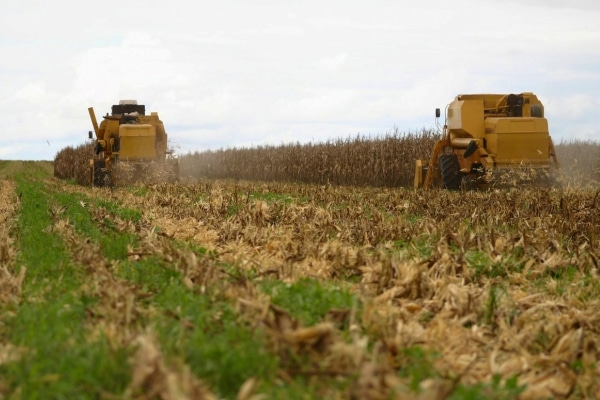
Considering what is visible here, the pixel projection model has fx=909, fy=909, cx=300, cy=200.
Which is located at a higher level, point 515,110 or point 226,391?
point 515,110

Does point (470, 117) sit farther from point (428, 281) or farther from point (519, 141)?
point (428, 281)

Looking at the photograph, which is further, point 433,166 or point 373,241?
point 433,166

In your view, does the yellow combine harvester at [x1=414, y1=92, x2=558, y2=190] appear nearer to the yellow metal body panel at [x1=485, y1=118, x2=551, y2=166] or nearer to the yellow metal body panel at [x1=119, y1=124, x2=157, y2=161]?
the yellow metal body panel at [x1=485, y1=118, x2=551, y2=166]

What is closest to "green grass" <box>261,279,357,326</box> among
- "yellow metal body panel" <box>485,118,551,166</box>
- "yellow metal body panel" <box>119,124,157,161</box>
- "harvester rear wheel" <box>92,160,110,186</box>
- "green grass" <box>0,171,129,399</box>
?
"green grass" <box>0,171,129,399</box>

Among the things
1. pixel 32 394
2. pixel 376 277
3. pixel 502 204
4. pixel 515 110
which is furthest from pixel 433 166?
pixel 32 394

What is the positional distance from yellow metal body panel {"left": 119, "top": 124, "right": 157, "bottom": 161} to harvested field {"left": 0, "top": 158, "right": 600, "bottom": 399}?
15079 millimetres

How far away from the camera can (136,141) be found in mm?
26656

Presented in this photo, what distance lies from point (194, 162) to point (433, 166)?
31273 millimetres

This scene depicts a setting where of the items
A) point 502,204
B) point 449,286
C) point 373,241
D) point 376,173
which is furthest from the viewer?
point 376,173

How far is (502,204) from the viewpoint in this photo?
47.0ft

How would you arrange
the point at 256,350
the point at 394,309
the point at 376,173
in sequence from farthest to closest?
the point at 376,173
the point at 394,309
the point at 256,350

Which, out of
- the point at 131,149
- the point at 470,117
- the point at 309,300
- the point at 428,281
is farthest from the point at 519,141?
the point at 309,300

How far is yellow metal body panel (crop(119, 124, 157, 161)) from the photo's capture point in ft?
87.3

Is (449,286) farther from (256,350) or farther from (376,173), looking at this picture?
(376,173)
